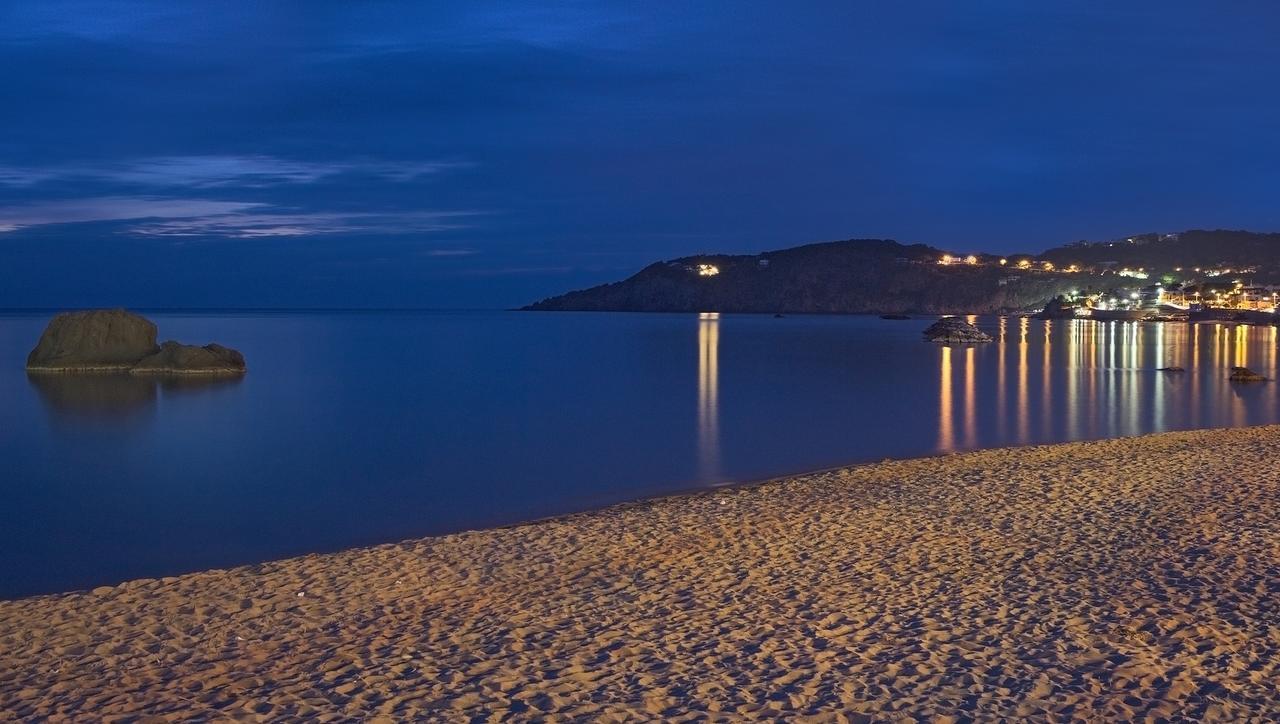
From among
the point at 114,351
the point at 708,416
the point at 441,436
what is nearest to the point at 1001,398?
the point at 708,416

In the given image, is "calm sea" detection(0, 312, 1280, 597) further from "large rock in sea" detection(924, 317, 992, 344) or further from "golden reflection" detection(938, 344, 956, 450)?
"large rock in sea" detection(924, 317, 992, 344)

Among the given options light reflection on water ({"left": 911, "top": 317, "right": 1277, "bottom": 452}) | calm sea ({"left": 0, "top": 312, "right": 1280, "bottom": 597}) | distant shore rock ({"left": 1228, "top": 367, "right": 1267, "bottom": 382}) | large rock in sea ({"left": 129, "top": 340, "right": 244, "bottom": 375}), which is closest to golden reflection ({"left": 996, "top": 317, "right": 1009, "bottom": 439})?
light reflection on water ({"left": 911, "top": 317, "right": 1277, "bottom": 452})

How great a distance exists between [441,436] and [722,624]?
17.7m

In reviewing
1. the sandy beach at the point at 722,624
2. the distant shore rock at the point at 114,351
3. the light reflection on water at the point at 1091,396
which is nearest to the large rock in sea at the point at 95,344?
the distant shore rock at the point at 114,351

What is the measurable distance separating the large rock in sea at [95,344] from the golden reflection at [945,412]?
99.6 ft

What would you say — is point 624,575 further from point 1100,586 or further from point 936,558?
point 1100,586

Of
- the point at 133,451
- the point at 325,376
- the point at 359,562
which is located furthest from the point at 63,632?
the point at 325,376

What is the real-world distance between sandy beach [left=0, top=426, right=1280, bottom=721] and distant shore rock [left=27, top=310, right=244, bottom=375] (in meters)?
32.7

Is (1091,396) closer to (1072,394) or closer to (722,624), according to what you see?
(1072,394)

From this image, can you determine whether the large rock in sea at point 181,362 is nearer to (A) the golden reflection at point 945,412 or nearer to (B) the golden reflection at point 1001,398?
(A) the golden reflection at point 945,412

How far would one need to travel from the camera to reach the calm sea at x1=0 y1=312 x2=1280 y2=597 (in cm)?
1420

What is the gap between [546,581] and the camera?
9445 mm

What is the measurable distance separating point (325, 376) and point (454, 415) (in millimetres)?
18605

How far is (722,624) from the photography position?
A: 7.79 m
